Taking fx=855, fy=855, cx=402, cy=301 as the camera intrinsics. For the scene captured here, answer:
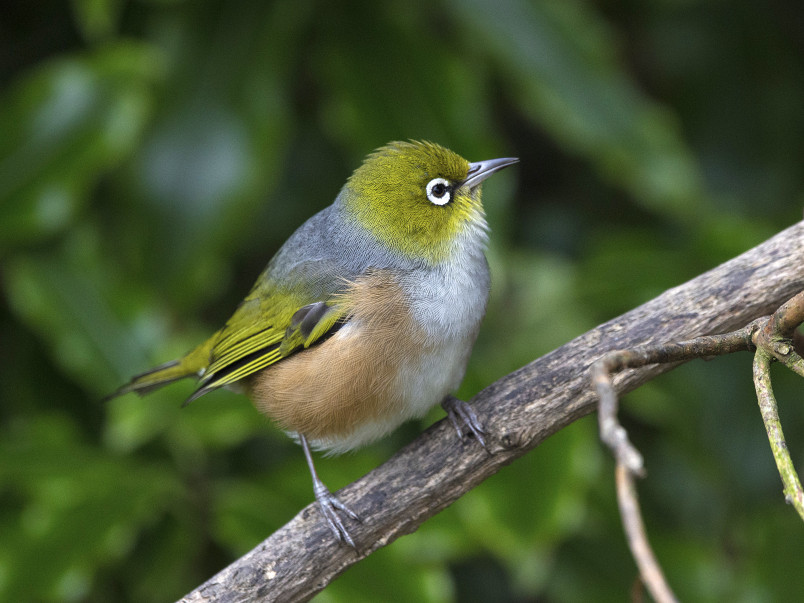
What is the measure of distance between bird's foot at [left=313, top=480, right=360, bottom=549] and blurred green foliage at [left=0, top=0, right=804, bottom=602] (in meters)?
0.95

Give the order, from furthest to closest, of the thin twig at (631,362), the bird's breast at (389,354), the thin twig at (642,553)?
1. the bird's breast at (389,354)
2. the thin twig at (631,362)
3. the thin twig at (642,553)

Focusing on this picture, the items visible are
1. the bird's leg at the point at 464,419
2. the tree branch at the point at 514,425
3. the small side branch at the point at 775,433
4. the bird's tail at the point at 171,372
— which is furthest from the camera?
the bird's tail at the point at 171,372

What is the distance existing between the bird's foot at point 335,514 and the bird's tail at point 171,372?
3.56ft

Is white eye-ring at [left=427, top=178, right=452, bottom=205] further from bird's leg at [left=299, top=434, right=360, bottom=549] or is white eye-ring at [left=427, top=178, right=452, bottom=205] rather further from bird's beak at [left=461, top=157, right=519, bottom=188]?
bird's leg at [left=299, top=434, right=360, bottom=549]

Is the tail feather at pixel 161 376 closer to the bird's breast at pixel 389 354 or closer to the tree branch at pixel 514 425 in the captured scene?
the bird's breast at pixel 389 354

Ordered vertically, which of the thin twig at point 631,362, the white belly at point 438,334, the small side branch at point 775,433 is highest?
the white belly at point 438,334

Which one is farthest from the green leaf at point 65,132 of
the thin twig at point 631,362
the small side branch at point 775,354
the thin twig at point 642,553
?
the thin twig at point 642,553

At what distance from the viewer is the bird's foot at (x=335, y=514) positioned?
266 centimetres

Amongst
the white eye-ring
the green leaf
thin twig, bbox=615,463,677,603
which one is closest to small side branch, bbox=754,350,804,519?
thin twig, bbox=615,463,677,603

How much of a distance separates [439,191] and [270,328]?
85 cm

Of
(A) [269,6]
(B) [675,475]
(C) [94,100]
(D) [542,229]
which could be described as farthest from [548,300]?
(C) [94,100]

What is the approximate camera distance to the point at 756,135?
510cm

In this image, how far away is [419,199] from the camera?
3250 mm

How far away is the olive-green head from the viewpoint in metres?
3.19
